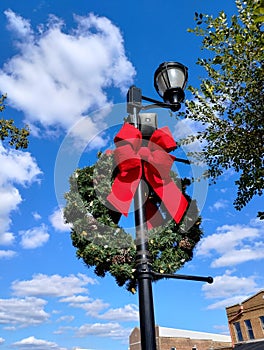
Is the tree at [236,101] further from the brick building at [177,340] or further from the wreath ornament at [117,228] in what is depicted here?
the brick building at [177,340]

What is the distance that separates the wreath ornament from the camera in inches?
112

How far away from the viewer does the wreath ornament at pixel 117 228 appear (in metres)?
2.85

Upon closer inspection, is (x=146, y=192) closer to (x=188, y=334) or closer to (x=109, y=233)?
(x=109, y=233)

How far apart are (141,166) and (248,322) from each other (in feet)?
96.0

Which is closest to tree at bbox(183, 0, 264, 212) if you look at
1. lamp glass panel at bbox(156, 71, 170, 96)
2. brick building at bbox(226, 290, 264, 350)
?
lamp glass panel at bbox(156, 71, 170, 96)

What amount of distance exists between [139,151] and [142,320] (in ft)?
4.03

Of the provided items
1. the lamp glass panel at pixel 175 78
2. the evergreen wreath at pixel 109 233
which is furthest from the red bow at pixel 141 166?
the lamp glass panel at pixel 175 78

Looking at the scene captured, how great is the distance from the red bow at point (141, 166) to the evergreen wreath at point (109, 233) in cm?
25

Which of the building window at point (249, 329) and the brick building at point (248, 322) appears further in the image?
the building window at point (249, 329)

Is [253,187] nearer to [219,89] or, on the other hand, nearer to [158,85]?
[219,89]

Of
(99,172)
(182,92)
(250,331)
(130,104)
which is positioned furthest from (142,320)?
(250,331)

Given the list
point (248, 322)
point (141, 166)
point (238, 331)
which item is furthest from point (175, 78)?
point (238, 331)

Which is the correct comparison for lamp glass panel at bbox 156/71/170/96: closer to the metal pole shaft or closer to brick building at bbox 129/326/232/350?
the metal pole shaft

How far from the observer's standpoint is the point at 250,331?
27.0 meters
